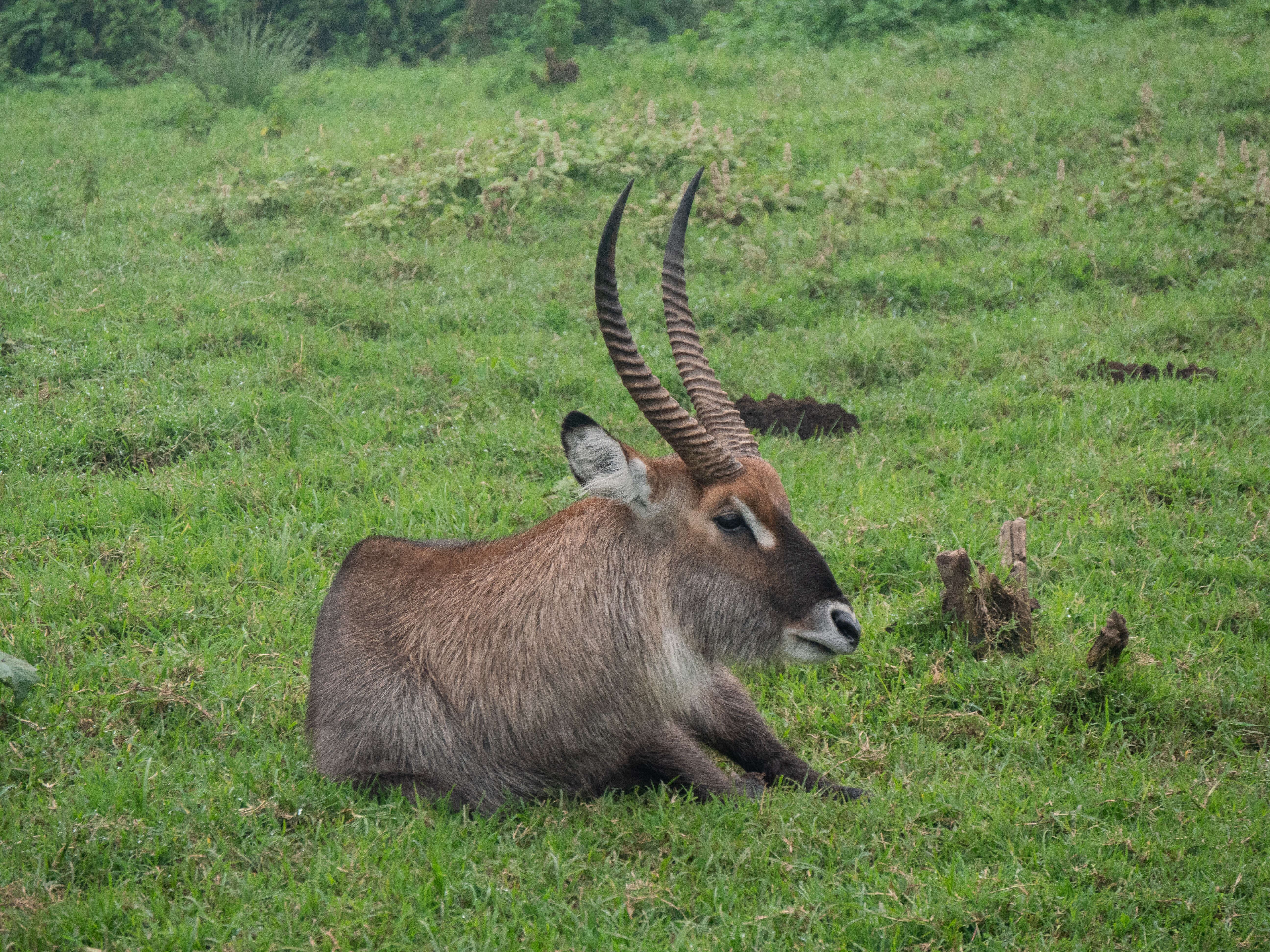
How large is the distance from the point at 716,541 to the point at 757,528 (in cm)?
13

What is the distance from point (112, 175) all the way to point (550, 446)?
5761 mm

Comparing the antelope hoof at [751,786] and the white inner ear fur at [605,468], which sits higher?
the white inner ear fur at [605,468]

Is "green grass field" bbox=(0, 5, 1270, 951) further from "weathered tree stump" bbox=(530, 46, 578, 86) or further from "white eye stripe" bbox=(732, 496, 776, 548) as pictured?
"weathered tree stump" bbox=(530, 46, 578, 86)

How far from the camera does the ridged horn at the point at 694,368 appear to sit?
3752mm

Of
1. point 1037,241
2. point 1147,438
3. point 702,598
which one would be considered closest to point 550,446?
point 702,598

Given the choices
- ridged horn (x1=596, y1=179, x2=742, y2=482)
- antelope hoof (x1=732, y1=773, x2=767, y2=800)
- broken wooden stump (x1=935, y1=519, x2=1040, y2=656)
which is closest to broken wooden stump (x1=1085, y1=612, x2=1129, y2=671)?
broken wooden stump (x1=935, y1=519, x2=1040, y2=656)

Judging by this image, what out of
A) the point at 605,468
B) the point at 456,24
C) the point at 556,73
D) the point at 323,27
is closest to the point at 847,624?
the point at 605,468

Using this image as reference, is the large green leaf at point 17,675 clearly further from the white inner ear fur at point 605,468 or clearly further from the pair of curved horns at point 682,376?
the pair of curved horns at point 682,376

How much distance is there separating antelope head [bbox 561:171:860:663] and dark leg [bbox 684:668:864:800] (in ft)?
0.99

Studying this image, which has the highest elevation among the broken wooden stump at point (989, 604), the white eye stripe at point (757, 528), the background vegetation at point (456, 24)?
the background vegetation at point (456, 24)

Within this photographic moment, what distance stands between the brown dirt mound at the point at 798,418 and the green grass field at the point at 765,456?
0.55 ft

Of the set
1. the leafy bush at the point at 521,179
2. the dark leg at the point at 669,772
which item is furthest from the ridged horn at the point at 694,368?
the leafy bush at the point at 521,179

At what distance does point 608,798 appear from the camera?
3.48 meters

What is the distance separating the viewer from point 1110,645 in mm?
3939
